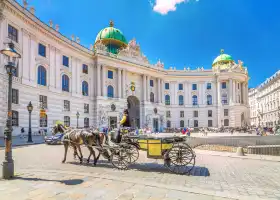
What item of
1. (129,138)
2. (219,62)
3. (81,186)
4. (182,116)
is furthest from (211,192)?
(219,62)

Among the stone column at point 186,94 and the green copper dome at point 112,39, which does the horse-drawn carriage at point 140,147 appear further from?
the stone column at point 186,94

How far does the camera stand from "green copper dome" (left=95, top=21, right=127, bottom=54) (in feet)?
160

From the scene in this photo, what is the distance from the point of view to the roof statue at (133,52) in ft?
154

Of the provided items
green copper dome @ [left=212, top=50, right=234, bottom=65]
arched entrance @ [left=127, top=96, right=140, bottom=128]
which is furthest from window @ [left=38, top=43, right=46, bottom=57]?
green copper dome @ [left=212, top=50, right=234, bottom=65]

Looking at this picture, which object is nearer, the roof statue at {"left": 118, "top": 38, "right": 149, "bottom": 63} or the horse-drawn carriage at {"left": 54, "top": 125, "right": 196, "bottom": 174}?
the horse-drawn carriage at {"left": 54, "top": 125, "right": 196, "bottom": 174}

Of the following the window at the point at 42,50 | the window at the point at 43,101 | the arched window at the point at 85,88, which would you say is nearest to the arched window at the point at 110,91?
the arched window at the point at 85,88

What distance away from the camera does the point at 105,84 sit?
42.5 m

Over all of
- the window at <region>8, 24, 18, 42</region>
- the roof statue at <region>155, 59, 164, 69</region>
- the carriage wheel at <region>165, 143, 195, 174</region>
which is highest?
the roof statue at <region>155, 59, 164, 69</region>

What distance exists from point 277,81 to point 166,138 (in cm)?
7476

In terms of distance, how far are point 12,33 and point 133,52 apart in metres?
28.1

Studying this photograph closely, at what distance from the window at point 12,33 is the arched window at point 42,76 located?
17.7ft

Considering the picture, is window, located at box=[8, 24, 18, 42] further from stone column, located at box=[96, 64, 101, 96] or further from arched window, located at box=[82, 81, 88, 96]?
stone column, located at box=[96, 64, 101, 96]

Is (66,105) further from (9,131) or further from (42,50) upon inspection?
(9,131)

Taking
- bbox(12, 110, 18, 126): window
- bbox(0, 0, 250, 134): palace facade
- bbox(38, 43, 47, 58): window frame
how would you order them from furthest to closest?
bbox(38, 43, 47, 58): window frame < bbox(0, 0, 250, 134): palace facade < bbox(12, 110, 18, 126): window
